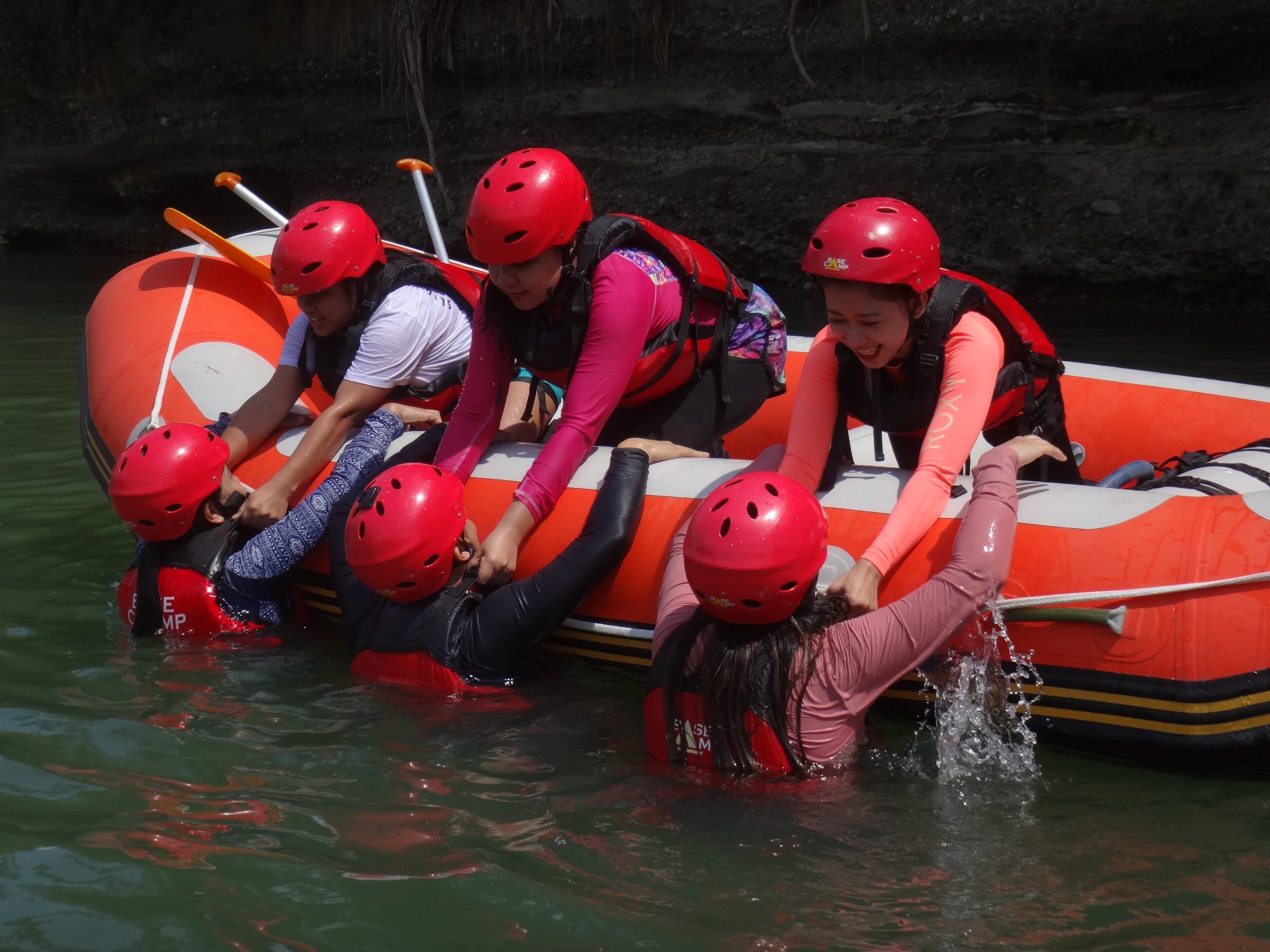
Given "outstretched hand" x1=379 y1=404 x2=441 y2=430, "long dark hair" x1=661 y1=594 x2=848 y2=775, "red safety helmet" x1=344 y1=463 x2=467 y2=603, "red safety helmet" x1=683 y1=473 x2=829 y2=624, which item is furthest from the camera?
"outstretched hand" x1=379 y1=404 x2=441 y2=430

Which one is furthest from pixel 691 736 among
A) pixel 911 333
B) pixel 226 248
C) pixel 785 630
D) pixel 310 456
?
pixel 226 248

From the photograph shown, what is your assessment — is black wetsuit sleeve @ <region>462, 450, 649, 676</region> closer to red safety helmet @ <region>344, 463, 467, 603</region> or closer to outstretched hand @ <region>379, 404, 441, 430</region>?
red safety helmet @ <region>344, 463, 467, 603</region>

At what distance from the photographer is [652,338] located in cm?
385

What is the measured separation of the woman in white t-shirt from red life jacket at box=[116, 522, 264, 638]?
14 centimetres

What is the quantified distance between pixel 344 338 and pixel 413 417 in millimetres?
351

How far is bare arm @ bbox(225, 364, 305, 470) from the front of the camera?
4285 millimetres

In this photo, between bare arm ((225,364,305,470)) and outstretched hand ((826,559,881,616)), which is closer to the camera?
outstretched hand ((826,559,881,616))

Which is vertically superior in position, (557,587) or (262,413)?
(262,413)

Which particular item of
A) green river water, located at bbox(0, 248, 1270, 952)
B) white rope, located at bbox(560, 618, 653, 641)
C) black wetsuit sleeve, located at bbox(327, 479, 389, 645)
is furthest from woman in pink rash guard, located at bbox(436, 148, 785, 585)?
green river water, located at bbox(0, 248, 1270, 952)

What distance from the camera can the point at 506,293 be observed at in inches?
144

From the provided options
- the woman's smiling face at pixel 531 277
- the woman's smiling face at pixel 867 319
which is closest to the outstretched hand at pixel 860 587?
the woman's smiling face at pixel 867 319

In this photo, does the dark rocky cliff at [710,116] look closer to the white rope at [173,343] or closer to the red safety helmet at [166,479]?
the white rope at [173,343]

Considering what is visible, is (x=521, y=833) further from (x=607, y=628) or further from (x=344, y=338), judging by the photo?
(x=344, y=338)

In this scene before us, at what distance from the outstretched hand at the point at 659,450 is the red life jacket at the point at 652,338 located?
18 centimetres
